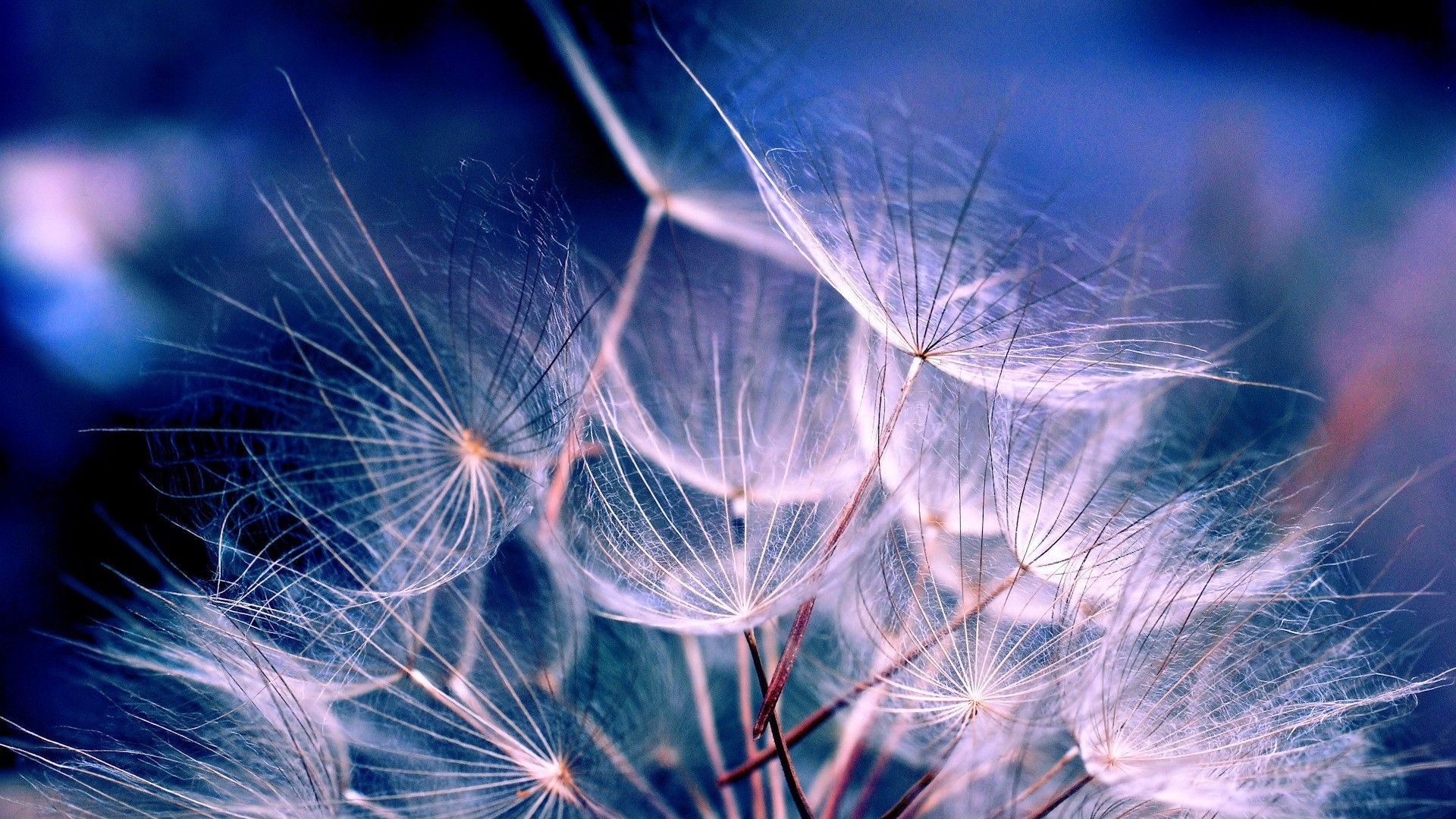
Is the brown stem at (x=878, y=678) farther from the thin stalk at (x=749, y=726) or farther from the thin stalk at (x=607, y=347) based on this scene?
the thin stalk at (x=607, y=347)

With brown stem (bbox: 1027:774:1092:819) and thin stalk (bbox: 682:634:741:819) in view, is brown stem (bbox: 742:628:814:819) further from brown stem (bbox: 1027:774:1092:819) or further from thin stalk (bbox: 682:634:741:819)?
thin stalk (bbox: 682:634:741:819)

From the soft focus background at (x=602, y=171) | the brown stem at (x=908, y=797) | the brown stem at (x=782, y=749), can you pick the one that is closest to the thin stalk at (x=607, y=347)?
the soft focus background at (x=602, y=171)

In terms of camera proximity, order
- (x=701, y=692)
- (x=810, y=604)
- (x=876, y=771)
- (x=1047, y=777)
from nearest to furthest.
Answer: (x=810, y=604) → (x=1047, y=777) → (x=876, y=771) → (x=701, y=692)

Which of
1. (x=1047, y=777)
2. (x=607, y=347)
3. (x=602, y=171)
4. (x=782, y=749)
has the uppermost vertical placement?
(x=602, y=171)

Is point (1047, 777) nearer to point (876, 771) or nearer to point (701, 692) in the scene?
point (876, 771)

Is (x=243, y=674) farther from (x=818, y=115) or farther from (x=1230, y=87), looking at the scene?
(x=1230, y=87)

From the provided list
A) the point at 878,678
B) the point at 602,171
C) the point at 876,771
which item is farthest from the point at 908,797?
the point at 602,171
